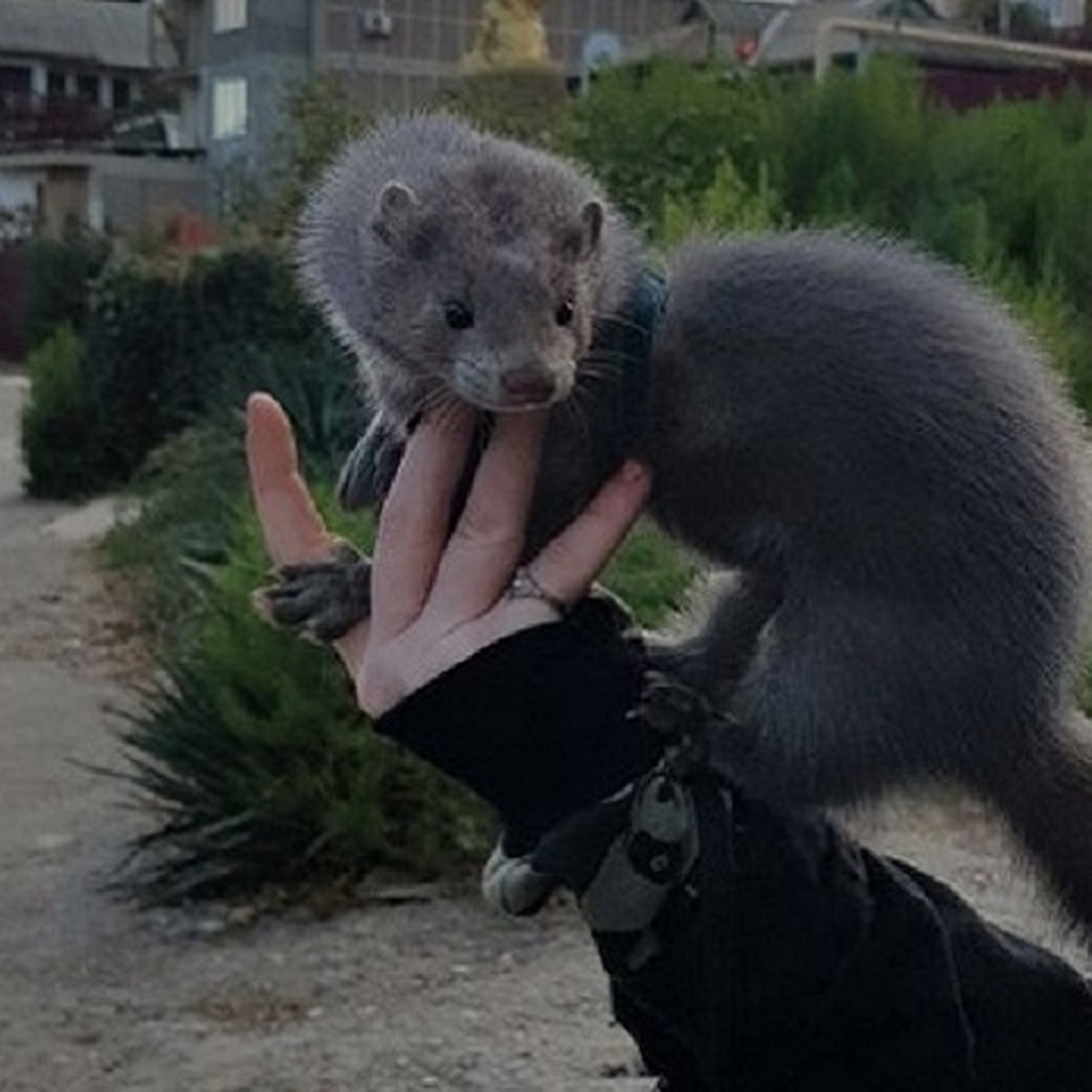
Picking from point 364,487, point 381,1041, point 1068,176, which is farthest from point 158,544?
point 364,487

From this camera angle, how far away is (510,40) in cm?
1925

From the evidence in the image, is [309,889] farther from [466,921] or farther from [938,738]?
[938,738]

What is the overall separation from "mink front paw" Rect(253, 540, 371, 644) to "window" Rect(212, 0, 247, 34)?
122 feet

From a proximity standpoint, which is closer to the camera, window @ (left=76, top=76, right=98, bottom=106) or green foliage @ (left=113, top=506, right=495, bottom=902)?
green foliage @ (left=113, top=506, right=495, bottom=902)

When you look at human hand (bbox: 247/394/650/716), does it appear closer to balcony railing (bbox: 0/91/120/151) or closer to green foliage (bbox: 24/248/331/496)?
green foliage (bbox: 24/248/331/496)

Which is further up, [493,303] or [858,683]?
[493,303]

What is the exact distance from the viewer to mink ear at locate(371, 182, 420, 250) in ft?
8.51

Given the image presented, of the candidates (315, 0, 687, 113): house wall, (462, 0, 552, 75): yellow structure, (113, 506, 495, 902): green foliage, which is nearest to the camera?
(113, 506, 495, 902): green foliage

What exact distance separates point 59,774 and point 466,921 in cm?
262

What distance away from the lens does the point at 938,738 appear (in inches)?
95.1

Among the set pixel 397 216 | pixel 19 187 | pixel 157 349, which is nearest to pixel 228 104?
pixel 19 187

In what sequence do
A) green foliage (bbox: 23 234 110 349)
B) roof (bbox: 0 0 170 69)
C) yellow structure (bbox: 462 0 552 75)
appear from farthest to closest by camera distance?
1. roof (bbox: 0 0 170 69)
2. green foliage (bbox: 23 234 110 349)
3. yellow structure (bbox: 462 0 552 75)

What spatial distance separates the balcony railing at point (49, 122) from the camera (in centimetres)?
4809

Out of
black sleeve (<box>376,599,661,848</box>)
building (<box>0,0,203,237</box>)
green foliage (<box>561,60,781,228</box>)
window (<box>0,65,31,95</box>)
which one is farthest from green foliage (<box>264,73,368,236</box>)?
window (<box>0,65,31,95</box>)
